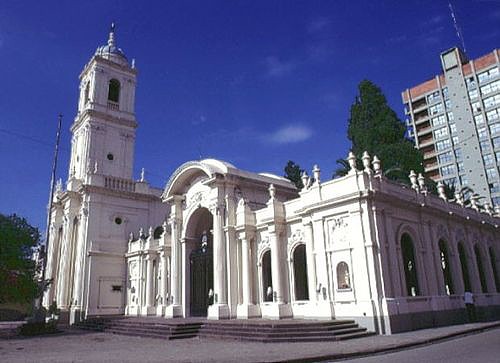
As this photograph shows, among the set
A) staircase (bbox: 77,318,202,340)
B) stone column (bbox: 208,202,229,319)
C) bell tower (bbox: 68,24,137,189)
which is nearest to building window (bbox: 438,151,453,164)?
bell tower (bbox: 68,24,137,189)

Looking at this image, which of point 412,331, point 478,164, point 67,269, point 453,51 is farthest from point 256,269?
point 453,51

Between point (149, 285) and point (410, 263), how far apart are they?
60.0 ft

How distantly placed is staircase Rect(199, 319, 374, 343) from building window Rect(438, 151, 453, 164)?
54.6 metres

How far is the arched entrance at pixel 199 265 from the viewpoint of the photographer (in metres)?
26.4

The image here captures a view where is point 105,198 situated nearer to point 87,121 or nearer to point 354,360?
point 87,121

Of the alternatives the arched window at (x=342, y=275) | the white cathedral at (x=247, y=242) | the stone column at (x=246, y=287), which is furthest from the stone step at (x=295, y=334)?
the stone column at (x=246, y=287)

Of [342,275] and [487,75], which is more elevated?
[487,75]

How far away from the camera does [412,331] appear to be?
17.0 meters

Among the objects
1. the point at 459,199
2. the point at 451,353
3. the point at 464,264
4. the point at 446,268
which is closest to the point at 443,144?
the point at 459,199

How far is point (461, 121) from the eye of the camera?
6209 centimetres

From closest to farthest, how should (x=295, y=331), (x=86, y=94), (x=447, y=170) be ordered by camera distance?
(x=295, y=331) < (x=86, y=94) < (x=447, y=170)

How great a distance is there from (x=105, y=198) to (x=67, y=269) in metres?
6.34

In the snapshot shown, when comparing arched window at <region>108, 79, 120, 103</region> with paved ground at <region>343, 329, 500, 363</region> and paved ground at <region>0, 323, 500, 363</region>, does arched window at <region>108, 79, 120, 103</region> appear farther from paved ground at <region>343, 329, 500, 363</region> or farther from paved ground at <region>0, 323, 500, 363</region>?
paved ground at <region>343, 329, 500, 363</region>

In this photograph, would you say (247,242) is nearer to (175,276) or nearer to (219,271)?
(219,271)
